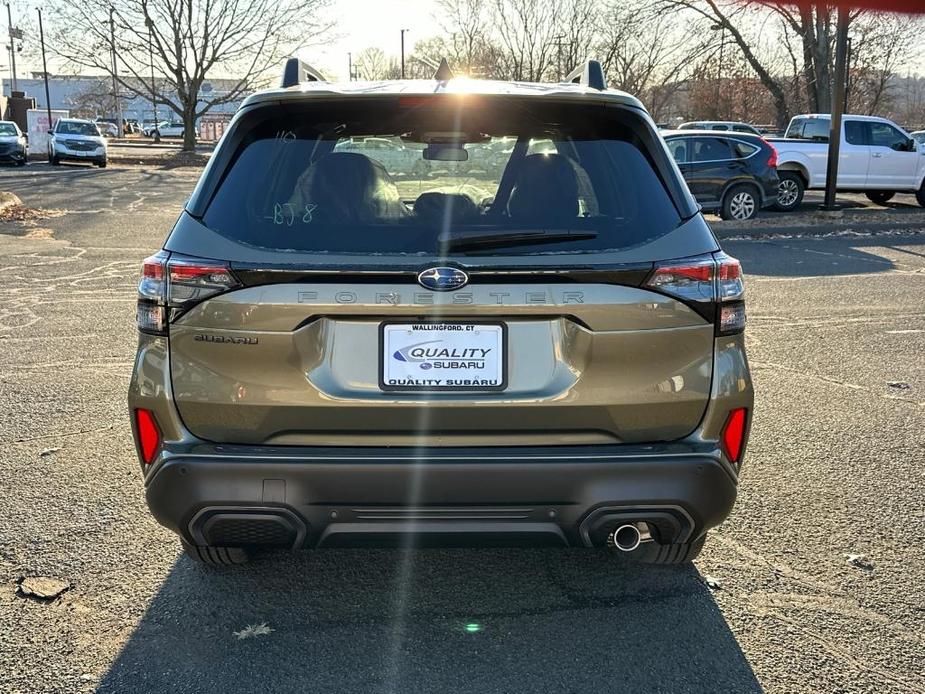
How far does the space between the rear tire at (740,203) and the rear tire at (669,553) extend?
13644 mm

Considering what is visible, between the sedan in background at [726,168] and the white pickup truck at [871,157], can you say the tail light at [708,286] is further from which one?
the white pickup truck at [871,157]

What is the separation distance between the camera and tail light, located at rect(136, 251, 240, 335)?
8.32 ft

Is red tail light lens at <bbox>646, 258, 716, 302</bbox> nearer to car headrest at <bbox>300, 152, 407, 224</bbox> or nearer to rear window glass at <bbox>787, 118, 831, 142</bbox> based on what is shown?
car headrest at <bbox>300, 152, 407, 224</bbox>

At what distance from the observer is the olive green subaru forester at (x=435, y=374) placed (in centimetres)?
250

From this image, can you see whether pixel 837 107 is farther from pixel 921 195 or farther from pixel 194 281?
pixel 194 281

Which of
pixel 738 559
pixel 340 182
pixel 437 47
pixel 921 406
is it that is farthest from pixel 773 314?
pixel 437 47

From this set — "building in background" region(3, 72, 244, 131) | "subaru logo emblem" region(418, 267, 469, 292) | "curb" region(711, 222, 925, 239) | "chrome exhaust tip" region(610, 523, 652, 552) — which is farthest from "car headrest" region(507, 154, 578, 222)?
"building in background" region(3, 72, 244, 131)

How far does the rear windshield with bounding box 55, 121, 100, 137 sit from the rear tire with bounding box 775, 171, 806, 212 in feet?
87.0

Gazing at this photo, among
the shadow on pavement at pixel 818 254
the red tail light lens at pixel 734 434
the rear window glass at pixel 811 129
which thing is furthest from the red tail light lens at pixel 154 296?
the rear window glass at pixel 811 129

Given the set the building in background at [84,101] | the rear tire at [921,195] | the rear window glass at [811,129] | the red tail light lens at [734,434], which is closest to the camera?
the red tail light lens at [734,434]

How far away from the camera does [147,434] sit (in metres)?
2.67

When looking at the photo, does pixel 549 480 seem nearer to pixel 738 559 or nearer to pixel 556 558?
pixel 556 558

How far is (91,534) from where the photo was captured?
11.7 ft

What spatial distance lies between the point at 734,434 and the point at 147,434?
182cm
